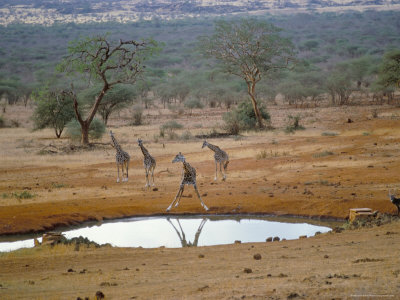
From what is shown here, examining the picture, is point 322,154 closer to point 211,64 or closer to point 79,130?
point 79,130

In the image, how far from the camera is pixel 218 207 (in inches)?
558

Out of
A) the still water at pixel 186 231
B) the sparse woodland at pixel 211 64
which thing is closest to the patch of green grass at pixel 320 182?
the still water at pixel 186 231

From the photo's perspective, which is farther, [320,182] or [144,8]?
[144,8]

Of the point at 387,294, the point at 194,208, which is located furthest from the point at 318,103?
the point at 387,294

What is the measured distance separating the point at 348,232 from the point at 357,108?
36.2 metres

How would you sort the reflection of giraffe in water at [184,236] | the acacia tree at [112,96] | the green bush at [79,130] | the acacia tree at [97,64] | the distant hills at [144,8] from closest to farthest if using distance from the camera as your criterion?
the reflection of giraffe in water at [184,236] < the acacia tree at [97,64] < the green bush at [79,130] < the acacia tree at [112,96] < the distant hills at [144,8]

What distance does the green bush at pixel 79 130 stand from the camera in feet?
102

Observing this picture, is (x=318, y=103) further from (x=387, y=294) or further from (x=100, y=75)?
(x=387, y=294)

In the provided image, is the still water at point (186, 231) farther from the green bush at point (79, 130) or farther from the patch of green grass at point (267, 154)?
the green bush at point (79, 130)

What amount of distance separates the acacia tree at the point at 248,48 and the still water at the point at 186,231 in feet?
74.1

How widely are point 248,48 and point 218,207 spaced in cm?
2446

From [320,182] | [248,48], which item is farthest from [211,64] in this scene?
[320,182]

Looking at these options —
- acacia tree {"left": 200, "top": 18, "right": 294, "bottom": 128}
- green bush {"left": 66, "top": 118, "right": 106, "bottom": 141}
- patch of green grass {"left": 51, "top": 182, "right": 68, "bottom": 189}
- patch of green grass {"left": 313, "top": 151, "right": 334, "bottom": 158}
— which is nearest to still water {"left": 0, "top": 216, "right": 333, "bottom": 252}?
patch of green grass {"left": 51, "top": 182, "right": 68, "bottom": 189}

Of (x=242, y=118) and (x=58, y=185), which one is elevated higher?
(x=242, y=118)
